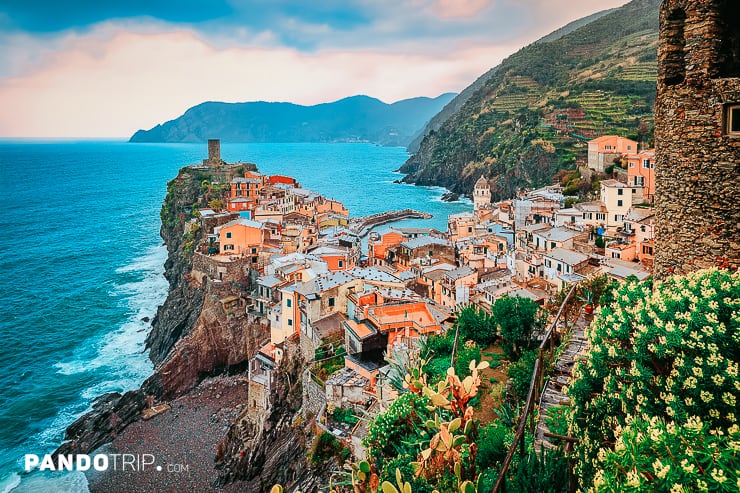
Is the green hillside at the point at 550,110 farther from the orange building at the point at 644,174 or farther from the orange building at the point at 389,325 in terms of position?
the orange building at the point at 389,325

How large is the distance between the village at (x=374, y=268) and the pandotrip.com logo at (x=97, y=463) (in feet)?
16.4

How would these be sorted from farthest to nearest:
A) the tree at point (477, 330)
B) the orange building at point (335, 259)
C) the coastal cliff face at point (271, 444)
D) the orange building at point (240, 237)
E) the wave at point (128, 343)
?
the orange building at point (240, 237) < the orange building at point (335, 259) < the wave at point (128, 343) < the coastal cliff face at point (271, 444) < the tree at point (477, 330)

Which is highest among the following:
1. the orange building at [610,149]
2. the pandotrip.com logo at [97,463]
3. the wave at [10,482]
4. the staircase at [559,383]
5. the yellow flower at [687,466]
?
the orange building at [610,149]

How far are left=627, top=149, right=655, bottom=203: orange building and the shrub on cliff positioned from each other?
34.5 meters

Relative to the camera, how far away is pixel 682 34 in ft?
22.0

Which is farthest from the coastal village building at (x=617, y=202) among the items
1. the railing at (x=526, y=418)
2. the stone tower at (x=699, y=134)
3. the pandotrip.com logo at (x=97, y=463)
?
the railing at (x=526, y=418)

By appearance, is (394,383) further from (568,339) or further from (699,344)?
(699,344)

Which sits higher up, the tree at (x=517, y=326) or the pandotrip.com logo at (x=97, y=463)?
the tree at (x=517, y=326)

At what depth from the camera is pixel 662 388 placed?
496 centimetres

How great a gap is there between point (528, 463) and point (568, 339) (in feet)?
19.6

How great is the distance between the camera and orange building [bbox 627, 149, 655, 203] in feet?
123

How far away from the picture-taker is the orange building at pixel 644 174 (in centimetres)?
3738

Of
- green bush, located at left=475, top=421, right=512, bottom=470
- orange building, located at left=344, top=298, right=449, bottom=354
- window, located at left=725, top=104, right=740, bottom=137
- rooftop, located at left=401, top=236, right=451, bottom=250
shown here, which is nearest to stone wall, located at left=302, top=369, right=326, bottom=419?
orange building, located at left=344, top=298, right=449, bottom=354

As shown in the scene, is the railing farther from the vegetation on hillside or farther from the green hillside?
the green hillside
